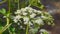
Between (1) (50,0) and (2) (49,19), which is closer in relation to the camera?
(2) (49,19)

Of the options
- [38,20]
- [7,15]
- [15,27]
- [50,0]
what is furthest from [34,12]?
[50,0]

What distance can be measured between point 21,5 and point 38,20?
316 millimetres

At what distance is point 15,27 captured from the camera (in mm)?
1336

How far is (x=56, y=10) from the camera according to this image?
1537 mm

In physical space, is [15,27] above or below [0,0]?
below

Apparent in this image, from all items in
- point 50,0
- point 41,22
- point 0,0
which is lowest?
point 41,22

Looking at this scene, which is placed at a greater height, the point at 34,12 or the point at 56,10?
the point at 56,10

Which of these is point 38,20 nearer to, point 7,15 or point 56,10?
point 7,15

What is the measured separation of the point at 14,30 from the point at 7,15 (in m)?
0.15

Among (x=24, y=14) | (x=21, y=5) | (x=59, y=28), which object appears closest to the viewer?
(x=24, y=14)

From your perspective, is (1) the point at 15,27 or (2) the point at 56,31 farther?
(2) the point at 56,31

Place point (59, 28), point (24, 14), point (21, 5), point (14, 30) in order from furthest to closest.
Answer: point (59, 28) < point (21, 5) < point (14, 30) < point (24, 14)

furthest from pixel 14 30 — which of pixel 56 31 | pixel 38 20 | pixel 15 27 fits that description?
pixel 56 31

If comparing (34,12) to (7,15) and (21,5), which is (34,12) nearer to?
(7,15)
